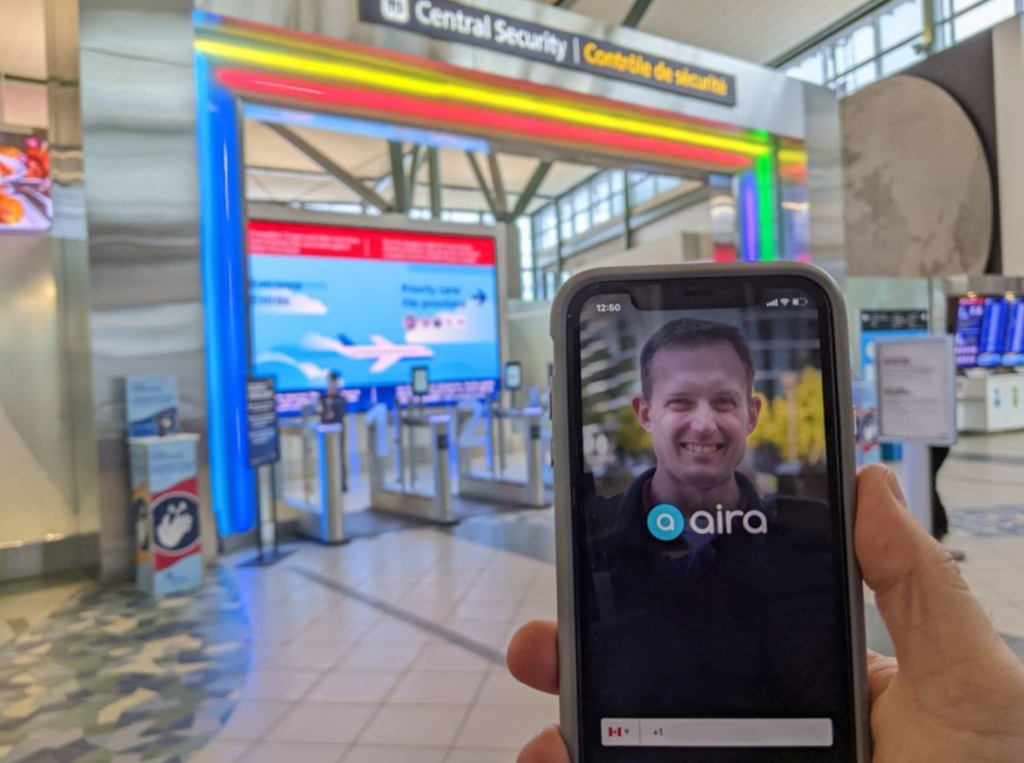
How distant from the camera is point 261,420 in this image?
5.39 meters

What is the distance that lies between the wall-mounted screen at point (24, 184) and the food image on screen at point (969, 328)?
431 inches

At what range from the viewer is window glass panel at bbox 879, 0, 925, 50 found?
38.3 feet

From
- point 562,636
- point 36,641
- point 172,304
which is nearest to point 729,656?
point 562,636

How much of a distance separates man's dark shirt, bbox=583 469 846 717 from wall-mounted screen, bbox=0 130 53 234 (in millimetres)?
5691

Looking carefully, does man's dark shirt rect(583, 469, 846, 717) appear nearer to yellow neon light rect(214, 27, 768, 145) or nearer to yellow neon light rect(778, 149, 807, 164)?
yellow neon light rect(214, 27, 768, 145)

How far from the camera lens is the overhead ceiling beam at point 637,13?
11.7 metres

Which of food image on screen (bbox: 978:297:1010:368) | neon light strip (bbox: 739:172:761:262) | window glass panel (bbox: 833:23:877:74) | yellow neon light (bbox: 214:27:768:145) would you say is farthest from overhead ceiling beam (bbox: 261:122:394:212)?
food image on screen (bbox: 978:297:1010:368)

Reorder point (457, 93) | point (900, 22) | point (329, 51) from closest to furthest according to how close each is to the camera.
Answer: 1. point (329, 51)
2. point (457, 93)
3. point (900, 22)

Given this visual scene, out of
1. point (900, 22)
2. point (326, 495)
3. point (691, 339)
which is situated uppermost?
point (900, 22)

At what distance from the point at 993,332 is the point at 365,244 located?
30.3ft

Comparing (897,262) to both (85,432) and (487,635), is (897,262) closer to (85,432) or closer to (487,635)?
(487,635)

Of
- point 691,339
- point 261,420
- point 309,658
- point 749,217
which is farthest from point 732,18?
point 691,339

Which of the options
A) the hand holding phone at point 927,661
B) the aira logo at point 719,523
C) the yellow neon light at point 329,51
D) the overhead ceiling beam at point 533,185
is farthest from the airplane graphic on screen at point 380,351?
the overhead ceiling beam at point 533,185

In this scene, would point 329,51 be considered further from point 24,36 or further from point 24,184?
point 24,184
